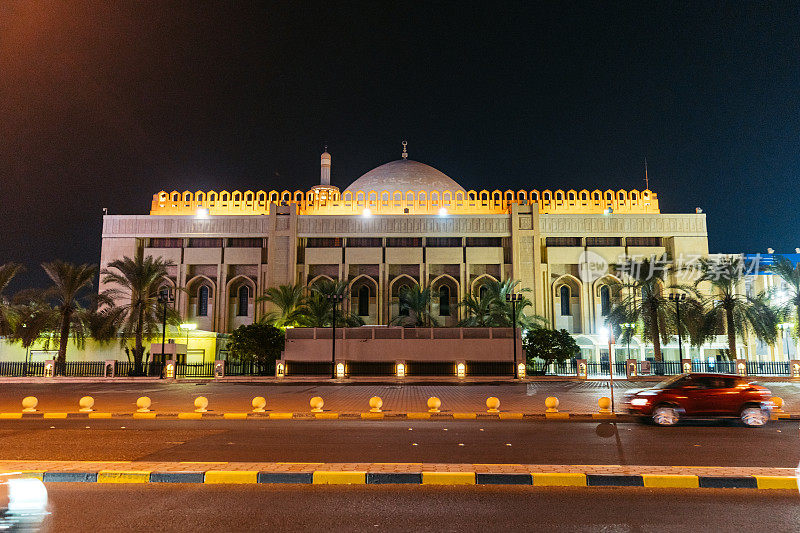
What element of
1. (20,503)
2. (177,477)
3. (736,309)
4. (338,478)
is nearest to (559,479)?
(338,478)

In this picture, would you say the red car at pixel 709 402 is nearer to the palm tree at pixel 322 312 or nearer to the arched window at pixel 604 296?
the palm tree at pixel 322 312

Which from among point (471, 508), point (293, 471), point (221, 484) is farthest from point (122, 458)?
point (471, 508)

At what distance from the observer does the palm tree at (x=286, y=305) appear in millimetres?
37125

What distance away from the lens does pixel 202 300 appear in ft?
156

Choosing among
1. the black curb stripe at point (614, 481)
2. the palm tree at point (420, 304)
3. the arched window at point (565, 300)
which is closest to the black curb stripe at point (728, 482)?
the black curb stripe at point (614, 481)

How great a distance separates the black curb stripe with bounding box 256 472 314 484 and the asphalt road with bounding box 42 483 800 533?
0.56 feet

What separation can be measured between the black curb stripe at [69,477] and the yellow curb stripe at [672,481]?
665 centimetres

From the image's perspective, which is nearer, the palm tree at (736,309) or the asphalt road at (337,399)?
the asphalt road at (337,399)

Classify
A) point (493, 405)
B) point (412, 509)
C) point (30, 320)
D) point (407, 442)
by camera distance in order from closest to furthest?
point (412, 509), point (407, 442), point (493, 405), point (30, 320)

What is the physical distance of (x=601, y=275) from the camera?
4475cm

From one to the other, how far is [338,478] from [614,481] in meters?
3.28

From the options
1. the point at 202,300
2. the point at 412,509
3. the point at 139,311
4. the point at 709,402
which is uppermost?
the point at 202,300

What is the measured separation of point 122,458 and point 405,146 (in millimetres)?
51078

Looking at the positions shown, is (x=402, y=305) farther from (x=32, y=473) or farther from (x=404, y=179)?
(x=32, y=473)
